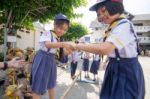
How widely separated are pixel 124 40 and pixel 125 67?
0.31 metres

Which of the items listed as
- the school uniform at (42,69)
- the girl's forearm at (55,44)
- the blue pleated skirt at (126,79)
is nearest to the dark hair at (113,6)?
the blue pleated skirt at (126,79)

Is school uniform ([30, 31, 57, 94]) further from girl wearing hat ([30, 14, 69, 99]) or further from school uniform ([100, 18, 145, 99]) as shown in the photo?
school uniform ([100, 18, 145, 99])

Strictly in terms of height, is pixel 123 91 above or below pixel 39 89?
above

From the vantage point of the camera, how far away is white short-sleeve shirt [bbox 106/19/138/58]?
111 inches

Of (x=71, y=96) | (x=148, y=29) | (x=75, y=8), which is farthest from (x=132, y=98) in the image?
(x=148, y=29)

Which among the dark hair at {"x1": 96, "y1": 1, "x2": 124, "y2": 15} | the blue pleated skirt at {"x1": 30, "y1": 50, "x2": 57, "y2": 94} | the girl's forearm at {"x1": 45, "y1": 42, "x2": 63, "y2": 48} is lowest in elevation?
the blue pleated skirt at {"x1": 30, "y1": 50, "x2": 57, "y2": 94}

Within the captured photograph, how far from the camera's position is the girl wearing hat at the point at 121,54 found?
290 centimetres

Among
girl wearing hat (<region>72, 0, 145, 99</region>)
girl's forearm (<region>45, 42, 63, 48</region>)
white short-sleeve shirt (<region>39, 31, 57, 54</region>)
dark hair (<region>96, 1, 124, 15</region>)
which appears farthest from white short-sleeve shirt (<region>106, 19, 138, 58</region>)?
white short-sleeve shirt (<region>39, 31, 57, 54</region>)

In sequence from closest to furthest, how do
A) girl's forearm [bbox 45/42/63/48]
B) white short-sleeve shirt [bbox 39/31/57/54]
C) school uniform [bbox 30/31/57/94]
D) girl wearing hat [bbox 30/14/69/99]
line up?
girl's forearm [bbox 45/42/63/48] → white short-sleeve shirt [bbox 39/31/57/54] → girl wearing hat [bbox 30/14/69/99] → school uniform [bbox 30/31/57/94]

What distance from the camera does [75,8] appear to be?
12203 millimetres

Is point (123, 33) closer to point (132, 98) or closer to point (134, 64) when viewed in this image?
point (134, 64)

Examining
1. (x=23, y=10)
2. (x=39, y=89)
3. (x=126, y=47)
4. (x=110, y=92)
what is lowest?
(x=39, y=89)

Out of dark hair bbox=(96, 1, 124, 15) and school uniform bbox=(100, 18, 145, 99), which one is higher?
dark hair bbox=(96, 1, 124, 15)

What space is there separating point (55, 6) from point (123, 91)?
28.8 feet
